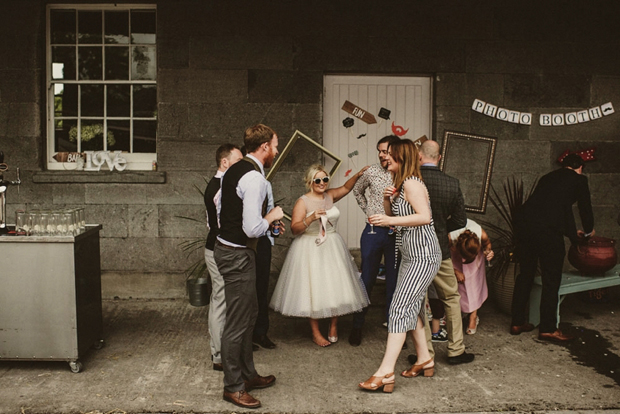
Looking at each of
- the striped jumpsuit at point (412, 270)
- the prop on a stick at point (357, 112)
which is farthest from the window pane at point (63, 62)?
the striped jumpsuit at point (412, 270)

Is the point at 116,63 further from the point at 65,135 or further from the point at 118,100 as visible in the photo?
the point at 65,135

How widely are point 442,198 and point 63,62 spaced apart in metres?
5.11

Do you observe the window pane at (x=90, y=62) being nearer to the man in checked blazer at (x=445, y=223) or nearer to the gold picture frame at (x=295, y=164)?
the gold picture frame at (x=295, y=164)

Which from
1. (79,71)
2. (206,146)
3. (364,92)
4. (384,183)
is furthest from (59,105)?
(384,183)

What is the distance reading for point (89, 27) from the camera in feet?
24.0

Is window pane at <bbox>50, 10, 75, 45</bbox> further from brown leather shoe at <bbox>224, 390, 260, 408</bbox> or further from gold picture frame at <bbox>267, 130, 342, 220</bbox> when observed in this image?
brown leather shoe at <bbox>224, 390, 260, 408</bbox>

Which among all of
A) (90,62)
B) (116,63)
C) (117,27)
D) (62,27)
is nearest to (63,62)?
(90,62)

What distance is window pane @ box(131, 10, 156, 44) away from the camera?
24.0ft

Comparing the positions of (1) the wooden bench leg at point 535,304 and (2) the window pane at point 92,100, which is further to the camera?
(2) the window pane at point 92,100

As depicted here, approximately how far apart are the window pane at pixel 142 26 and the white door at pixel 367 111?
227 centimetres

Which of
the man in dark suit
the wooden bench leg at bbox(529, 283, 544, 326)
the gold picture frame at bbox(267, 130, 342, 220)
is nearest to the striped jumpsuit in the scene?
the man in dark suit

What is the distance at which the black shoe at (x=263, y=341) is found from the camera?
5.50 meters

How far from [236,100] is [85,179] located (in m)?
A: 2.06

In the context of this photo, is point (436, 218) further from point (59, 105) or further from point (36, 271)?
point (59, 105)
